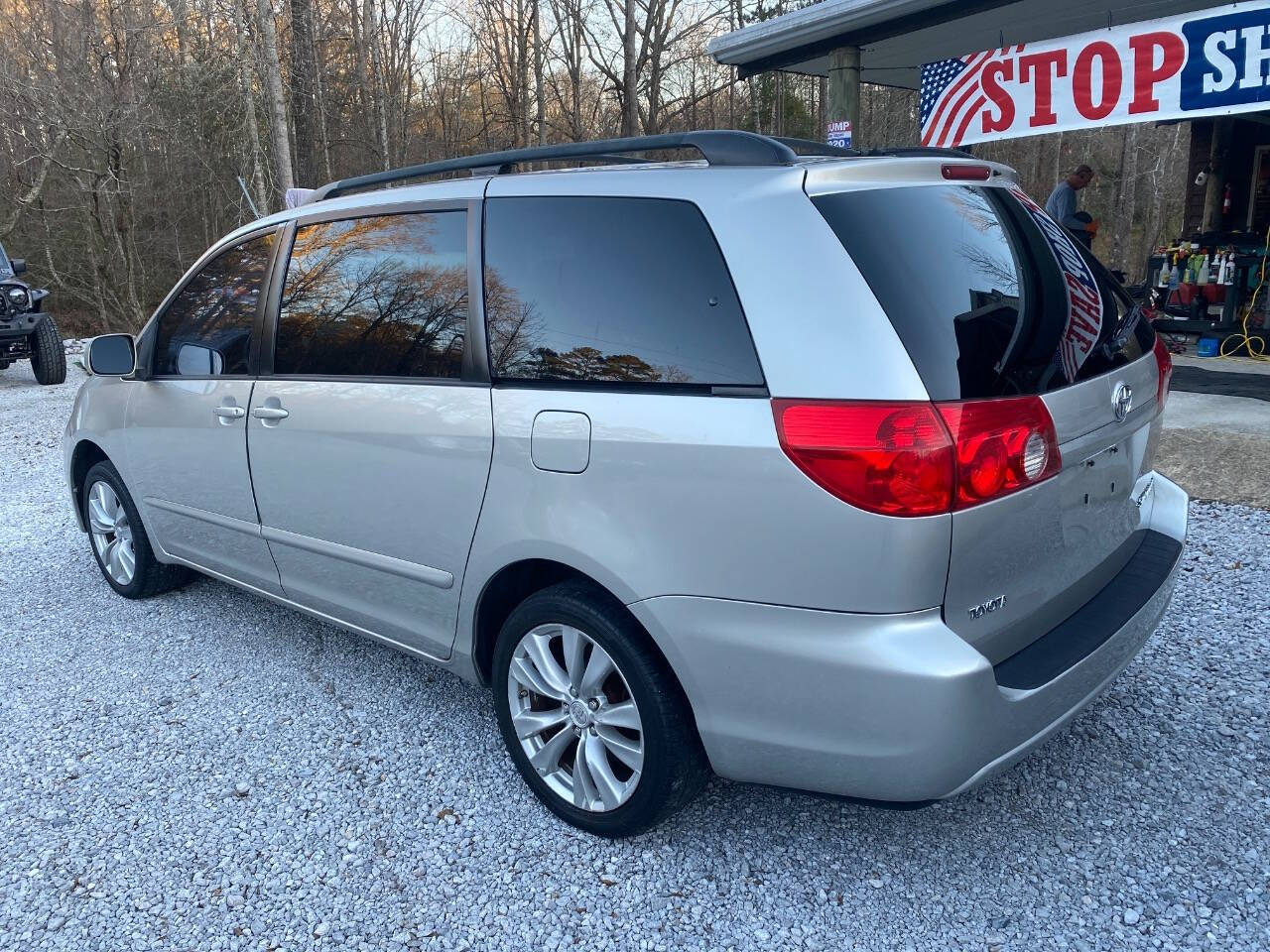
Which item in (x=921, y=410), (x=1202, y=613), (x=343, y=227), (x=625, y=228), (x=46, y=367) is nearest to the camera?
(x=921, y=410)

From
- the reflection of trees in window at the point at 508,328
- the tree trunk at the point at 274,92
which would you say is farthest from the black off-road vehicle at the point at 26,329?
the reflection of trees in window at the point at 508,328

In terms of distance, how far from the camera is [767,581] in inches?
84.3

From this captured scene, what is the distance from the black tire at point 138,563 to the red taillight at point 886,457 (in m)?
3.50

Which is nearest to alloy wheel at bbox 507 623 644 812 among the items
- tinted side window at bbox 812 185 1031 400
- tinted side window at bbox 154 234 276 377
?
tinted side window at bbox 812 185 1031 400

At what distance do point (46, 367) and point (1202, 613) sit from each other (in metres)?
12.8

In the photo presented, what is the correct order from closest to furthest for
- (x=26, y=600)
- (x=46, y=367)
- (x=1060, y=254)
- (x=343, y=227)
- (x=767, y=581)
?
(x=767, y=581)
(x=1060, y=254)
(x=343, y=227)
(x=26, y=600)
(x=46, y=367)

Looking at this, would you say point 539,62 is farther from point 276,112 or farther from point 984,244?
point 984,244

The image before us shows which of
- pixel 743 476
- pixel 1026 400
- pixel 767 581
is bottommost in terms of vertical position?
pixel 767 581

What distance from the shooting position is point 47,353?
11.9 metres

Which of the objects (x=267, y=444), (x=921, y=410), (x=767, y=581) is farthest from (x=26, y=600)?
(x=921, y=410)

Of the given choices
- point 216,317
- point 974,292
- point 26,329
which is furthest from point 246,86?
point 974,292

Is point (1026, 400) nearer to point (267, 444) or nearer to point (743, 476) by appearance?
point (743, 476)

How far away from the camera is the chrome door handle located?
332cm

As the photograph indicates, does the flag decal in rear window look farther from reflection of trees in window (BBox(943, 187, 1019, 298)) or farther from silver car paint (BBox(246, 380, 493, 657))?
silver car paint (BBox(246, 380, 493, 657))
